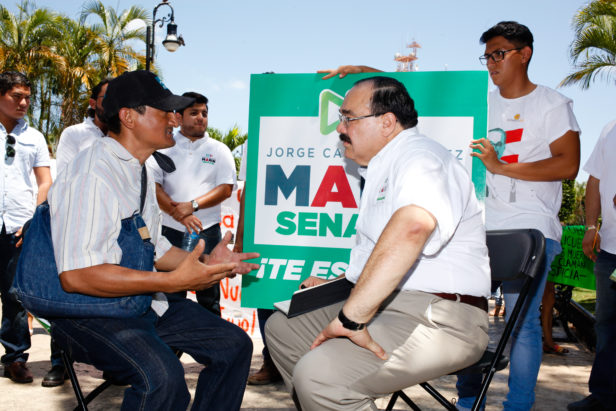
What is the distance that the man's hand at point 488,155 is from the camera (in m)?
2.78

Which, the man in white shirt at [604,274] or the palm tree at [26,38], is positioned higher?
the palm tree at [26,38]

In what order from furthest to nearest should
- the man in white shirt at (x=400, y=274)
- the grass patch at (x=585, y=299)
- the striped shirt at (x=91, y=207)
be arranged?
the grass patch at (x=585, y=299) → the striped shirt at (x=91, y=207) → the man in white shirt at (x=400, y=274)

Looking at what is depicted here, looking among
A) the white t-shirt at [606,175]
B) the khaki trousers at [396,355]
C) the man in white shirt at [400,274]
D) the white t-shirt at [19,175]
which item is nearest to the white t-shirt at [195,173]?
the white t-shirt at [19,175]

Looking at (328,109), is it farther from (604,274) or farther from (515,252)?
(604,274)

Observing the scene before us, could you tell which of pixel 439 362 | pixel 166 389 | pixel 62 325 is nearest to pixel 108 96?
pixel 62 325

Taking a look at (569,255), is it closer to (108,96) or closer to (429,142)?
(429,142)

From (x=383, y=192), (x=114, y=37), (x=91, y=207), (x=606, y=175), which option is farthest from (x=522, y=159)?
(x=114, y=37)

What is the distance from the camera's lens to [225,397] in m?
2.38

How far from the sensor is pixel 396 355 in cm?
181

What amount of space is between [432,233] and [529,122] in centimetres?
142

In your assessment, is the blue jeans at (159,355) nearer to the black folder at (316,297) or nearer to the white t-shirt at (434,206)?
Answer: the black folder at (316,297)

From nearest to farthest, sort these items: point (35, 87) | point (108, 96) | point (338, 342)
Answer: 1. point (338, 342)
2. point (108, 96)
3. point (35, 87)

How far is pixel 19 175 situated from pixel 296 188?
2.32 meters

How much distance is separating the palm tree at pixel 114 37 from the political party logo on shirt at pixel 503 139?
22.7 meters
